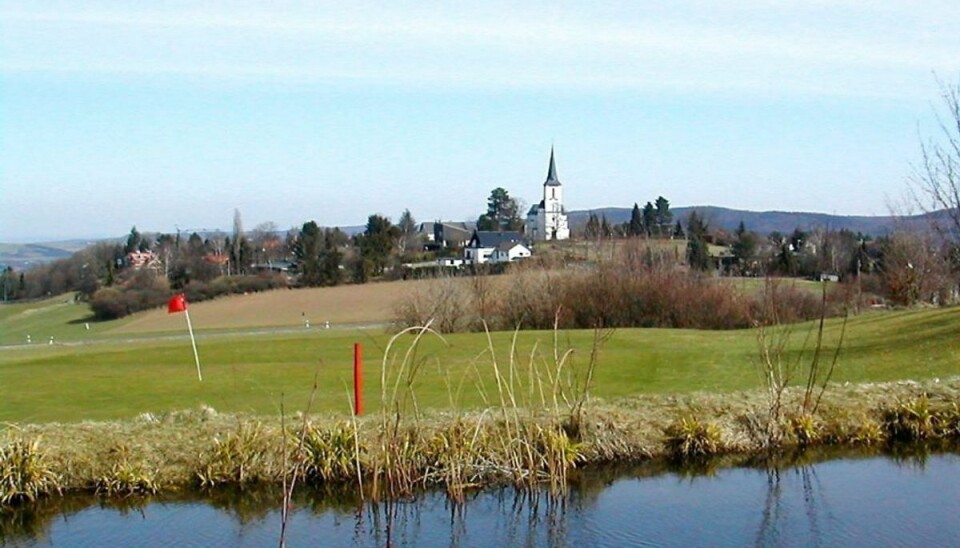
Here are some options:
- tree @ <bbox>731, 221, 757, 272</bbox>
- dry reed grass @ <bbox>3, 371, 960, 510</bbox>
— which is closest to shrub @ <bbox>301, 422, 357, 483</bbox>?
dry reed grass @ <bbox>3, 371, 960, 510</bbox>

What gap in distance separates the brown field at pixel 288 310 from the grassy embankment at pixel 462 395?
27.3 m

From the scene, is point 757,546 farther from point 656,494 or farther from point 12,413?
point 12,413

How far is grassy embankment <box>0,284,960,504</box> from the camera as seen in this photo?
959 cm

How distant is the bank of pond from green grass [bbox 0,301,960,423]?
5.42 feet

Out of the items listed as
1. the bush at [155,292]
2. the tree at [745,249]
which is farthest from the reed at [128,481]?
the bush at [155,292]

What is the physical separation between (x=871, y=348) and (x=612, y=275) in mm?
16985

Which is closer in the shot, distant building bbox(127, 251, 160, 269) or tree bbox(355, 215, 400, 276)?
tree bbox(355, 215, 400, 276)

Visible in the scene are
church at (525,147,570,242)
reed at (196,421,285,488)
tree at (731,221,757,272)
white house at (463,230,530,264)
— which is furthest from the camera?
church at (525,147,570,242)

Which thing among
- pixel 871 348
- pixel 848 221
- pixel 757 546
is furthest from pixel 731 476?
pixel 848 221

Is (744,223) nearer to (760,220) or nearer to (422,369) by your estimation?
(760,220)

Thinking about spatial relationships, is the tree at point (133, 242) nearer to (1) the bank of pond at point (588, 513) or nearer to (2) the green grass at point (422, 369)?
(2) the green grass at point (422, 369)

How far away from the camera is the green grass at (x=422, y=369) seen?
13562 mm

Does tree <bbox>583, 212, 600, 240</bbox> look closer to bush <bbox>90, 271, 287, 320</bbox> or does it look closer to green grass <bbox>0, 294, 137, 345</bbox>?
bush <bbox>90, 271, 287, 320</bbox>

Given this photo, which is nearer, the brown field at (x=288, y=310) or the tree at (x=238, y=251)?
the brown field at (x=288, y=310)
